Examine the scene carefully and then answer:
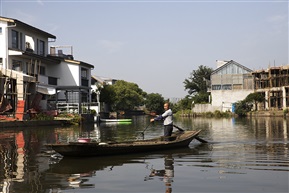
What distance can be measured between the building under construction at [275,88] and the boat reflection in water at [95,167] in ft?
139

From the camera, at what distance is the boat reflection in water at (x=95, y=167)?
28.5ft

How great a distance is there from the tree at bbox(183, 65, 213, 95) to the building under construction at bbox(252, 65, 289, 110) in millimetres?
21119

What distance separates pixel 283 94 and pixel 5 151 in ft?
146

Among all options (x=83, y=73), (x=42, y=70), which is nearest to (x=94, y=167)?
(x=42, y=70)

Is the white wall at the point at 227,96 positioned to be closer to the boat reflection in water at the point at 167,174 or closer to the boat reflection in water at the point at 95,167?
the boat reflection in water at the point at 95,167

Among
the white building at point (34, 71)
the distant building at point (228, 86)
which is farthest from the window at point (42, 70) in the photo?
the distant building at point (228, 86)

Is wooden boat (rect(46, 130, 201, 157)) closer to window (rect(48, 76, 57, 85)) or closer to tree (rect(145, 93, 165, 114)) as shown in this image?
window (rect(48, 76, 57, 85))

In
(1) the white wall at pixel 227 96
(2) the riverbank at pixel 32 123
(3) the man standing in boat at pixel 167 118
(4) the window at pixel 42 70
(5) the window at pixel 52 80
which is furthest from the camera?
(1) the white wall at pixel 227 96

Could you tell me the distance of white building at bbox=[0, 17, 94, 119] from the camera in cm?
3148

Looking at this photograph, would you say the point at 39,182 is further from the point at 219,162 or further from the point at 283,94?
the point at 283,94

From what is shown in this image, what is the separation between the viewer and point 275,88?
52.9 metres

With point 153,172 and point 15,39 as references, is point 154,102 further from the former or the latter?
point 153,172

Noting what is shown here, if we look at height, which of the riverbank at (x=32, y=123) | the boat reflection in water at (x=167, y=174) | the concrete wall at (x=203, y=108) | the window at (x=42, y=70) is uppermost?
the window at (x=42, y=70)

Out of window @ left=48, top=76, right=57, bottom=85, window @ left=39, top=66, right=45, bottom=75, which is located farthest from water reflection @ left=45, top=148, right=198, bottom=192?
window @ left=39, top=66, right=45, bottom=75
